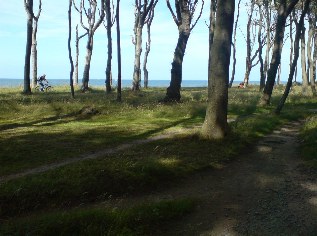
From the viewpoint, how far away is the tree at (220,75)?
44.0 feet

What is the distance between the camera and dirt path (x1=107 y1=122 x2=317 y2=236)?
747cm

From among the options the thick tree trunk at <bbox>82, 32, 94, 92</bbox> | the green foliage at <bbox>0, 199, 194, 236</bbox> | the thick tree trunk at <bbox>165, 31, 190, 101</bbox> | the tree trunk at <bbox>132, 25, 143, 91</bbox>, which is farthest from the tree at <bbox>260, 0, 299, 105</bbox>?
the green foliage at <bbox>0, 199, 194, 236</bbox>

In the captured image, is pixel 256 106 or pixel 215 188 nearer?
pixel 215 188

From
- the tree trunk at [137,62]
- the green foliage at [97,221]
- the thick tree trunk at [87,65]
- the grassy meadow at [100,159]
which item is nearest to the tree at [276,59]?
the grassy meadow at [100,159]

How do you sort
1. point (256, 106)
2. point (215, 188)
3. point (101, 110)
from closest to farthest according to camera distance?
1. point (215, 188)
2. point (101, 110)
3. point (256, 106)

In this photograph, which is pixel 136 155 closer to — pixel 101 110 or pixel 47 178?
pixel 47 178

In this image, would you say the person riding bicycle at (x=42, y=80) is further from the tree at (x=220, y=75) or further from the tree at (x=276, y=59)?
the tree at (x=220, y=75)

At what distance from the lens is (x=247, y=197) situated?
907 cm

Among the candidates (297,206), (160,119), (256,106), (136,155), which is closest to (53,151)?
(136,155)

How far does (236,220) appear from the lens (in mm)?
7797

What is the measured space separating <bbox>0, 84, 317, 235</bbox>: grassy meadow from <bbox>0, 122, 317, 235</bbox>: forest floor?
33 centimetres

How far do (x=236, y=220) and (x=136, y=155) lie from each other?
4.41m

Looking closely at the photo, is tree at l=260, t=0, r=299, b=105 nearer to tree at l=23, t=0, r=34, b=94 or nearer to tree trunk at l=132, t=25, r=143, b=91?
tree trunk at l=132, t=25, r=143, b=91

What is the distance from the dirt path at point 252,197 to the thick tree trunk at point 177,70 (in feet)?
41.5
